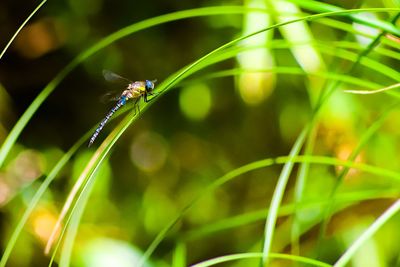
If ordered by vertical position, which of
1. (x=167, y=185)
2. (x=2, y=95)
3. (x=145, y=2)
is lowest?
(x=167, y=185)

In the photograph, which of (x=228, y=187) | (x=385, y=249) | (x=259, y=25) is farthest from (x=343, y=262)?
(x=228, y=187)

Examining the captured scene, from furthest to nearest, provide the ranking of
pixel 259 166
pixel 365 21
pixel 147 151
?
1. pixel 147 151
2. pixel 259 166
3. pixel 365 21

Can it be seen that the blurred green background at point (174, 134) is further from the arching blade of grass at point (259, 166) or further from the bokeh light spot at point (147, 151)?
the arching blade of grass at point (259, 166)

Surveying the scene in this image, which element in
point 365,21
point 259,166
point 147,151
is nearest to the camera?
point 365,21

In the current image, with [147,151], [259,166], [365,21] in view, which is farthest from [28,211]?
[147,151]

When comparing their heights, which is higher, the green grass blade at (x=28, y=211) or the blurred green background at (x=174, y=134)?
the blurred green background at (x=174, y=134)

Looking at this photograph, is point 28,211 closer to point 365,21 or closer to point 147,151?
Answer: point 365,21

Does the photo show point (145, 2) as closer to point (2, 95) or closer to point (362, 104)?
point (2, 95)

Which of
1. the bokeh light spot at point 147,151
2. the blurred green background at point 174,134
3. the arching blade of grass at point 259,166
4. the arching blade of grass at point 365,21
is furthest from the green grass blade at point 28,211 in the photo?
the bokeh light spot at point 147,151

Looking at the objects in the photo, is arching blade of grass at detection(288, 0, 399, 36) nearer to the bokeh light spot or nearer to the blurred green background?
the blurred green background
